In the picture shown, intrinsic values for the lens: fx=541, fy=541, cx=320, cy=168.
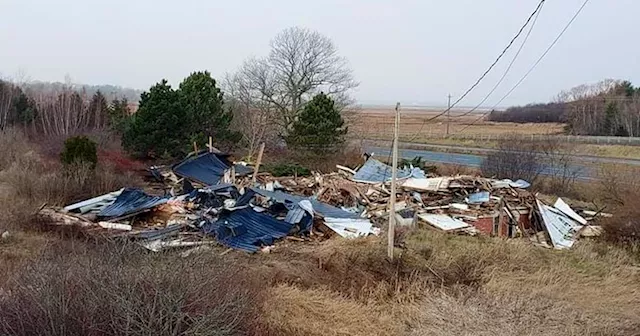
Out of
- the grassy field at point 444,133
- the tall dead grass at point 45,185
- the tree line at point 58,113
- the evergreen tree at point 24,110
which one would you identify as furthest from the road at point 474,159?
the evergreen tree at point 24,110

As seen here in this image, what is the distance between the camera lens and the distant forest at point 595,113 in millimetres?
38688

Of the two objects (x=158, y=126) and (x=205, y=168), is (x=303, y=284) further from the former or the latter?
(x=158, y=126)

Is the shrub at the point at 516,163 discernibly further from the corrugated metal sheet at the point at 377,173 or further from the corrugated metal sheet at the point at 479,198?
the corrugated metal sheet at the point at 479,198

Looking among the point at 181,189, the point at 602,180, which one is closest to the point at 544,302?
the point at 181,189

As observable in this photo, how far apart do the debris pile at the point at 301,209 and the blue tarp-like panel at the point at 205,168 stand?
0.03 m

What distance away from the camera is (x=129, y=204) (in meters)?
13.4

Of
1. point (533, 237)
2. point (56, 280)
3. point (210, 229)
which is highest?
point (56, 280)

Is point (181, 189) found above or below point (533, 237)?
above

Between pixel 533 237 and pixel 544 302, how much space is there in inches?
265

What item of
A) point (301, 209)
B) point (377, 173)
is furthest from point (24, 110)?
point (301, 209)

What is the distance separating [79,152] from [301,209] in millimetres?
7660

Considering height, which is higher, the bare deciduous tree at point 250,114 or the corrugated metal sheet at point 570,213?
the bare deciduous tree at point 250,114

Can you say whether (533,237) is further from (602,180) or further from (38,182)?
(38,182)

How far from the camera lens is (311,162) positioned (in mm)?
24641
